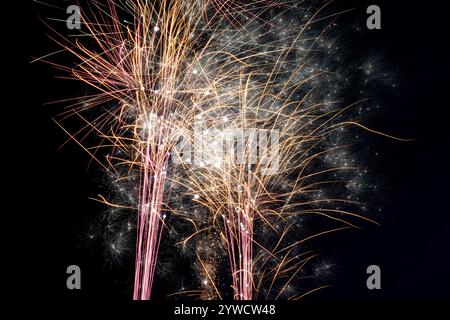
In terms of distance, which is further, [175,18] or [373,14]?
[373,14]

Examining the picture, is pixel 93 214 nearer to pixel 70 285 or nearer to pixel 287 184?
pixel 70 285

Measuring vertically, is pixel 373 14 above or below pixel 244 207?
above
